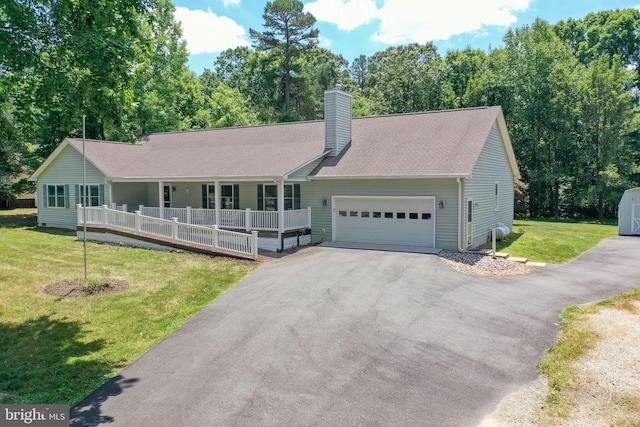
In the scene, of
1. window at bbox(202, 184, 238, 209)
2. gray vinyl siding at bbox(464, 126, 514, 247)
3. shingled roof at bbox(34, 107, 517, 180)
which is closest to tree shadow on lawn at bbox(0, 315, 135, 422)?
shingled roof at bbox(34, 107, 517, 180)

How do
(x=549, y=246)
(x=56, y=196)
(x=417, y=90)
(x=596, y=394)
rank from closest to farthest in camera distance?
(x=596, y=394) → (x=549, y=246) → (x=56, y=196) → (x=417, y=90)

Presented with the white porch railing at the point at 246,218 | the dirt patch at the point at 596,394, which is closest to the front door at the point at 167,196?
the white porch railing at the point at 246,218

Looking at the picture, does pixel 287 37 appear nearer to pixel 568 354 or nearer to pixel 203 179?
pixel 203 179

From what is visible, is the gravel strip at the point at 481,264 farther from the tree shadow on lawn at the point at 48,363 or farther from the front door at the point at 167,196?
the front door at the point at 167,196

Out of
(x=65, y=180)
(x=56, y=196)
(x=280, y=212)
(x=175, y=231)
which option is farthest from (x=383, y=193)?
(x=56, y=196)

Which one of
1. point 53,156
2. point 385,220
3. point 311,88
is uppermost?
point 311,88
